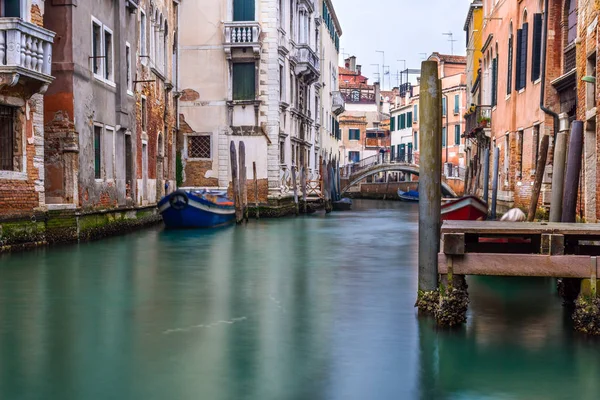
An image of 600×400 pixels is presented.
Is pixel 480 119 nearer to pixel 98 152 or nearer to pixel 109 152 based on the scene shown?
pixel 109 152

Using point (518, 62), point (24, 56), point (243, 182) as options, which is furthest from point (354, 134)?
point (24, 56)

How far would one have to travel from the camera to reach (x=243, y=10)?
22594 mm

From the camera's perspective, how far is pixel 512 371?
5.39 m

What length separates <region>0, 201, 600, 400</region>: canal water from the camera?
5102 mm

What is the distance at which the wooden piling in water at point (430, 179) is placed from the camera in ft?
21.4

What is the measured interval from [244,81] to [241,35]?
1238 mm

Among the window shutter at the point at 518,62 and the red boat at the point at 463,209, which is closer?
the red boat at the point at 463,209

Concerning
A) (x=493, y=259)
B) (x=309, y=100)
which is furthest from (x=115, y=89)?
(x=309, y=100)

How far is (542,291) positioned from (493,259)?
2962 millimetres

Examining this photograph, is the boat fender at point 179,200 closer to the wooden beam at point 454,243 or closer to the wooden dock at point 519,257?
the wooden dock at point 519,257

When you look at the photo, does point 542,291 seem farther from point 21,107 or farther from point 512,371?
point 21,107

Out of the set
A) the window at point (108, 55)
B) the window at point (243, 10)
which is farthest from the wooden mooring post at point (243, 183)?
the window at point (108, 55)

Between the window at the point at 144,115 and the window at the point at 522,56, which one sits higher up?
the window at the point at 522,56

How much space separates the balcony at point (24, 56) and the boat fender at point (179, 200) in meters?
6.11
